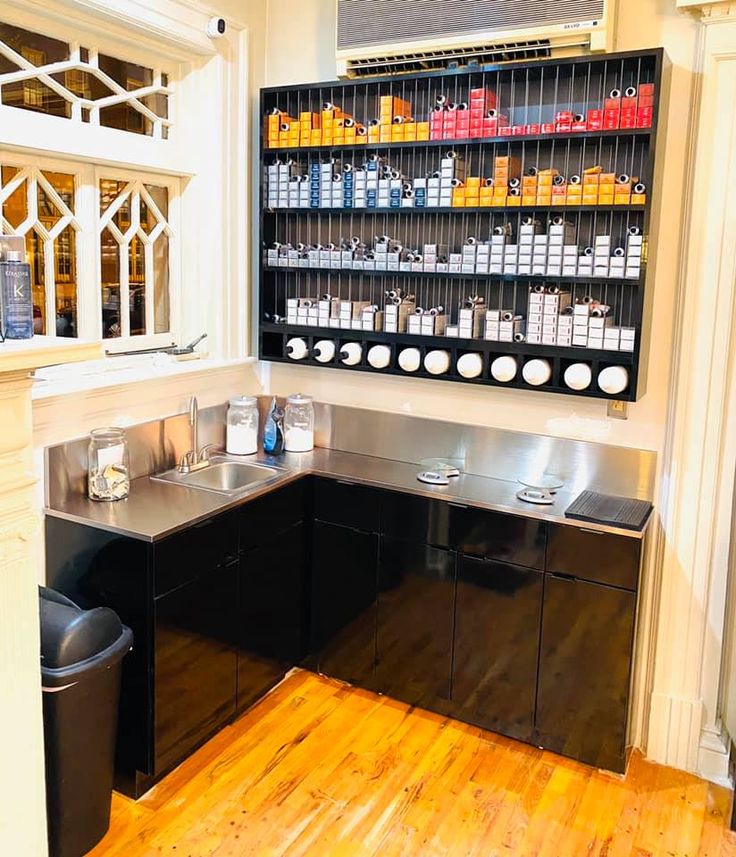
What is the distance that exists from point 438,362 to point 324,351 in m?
0.51

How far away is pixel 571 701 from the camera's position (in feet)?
9.25

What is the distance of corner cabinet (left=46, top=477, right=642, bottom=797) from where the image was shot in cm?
262

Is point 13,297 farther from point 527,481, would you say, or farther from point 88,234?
point 527,481

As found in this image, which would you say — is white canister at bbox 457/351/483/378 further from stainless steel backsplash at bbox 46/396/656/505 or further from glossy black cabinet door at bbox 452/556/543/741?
glossy black cabinet door at bbox 452/556/543/741

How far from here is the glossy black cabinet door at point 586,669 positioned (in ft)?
8.89

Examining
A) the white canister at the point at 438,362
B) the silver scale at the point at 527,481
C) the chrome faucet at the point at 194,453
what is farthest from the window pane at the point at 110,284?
the silver scale at the point at 527,481

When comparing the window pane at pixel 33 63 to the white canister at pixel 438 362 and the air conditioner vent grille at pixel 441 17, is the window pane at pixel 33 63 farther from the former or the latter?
the white canister at pixel 438 362

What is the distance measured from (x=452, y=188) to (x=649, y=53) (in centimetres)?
76

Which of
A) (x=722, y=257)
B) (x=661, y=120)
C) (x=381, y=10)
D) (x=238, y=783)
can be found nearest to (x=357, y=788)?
(x=238, y=783)

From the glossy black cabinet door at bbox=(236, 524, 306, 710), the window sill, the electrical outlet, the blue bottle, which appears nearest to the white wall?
the electrical outlet

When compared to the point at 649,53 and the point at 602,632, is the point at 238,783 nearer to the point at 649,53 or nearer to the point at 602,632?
the point at 602,632

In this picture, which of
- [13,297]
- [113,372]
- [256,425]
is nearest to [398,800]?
[256,425]

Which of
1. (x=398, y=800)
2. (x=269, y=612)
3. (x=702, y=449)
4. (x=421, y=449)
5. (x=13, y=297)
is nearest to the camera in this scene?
(x=13, y=297)

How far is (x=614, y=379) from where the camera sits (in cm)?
279
